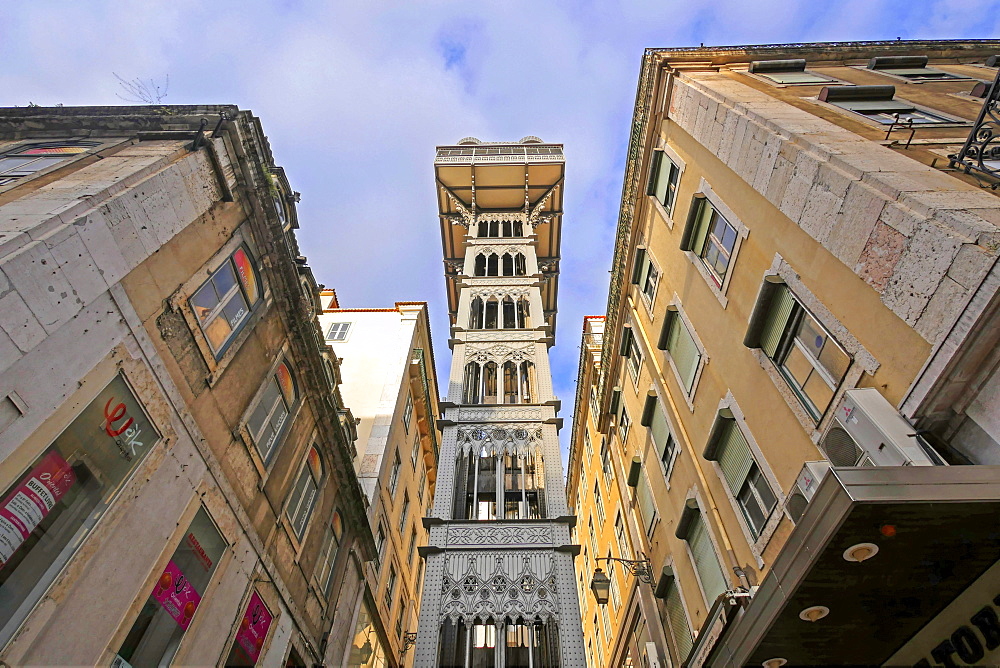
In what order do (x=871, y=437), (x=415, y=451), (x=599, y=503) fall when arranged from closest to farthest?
1. (x=871, y=437)
2. (x=599, y=503)
3. (x=415, y=451)

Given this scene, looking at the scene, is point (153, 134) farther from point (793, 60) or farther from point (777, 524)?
point (793, 60)

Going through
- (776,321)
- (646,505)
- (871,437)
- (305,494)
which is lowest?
(871,437)

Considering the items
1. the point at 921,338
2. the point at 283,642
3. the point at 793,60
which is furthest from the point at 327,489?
the point at 793,60

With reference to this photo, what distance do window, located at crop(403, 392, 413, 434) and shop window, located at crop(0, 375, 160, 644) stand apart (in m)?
18.7

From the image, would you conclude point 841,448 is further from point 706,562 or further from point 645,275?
point 645,275

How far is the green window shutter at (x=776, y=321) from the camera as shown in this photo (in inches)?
343

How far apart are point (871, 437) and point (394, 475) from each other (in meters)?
20.5

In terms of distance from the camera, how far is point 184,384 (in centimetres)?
866

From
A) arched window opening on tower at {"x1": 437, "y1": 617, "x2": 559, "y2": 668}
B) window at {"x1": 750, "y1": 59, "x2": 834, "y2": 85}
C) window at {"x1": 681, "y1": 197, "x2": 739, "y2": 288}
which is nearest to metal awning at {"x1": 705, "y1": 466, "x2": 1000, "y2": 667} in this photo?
window at {"x1": 681, "y1": 197, "x2": 739, "y2": 288}

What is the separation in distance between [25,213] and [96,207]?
2.55 feet

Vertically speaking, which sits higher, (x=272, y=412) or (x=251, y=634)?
(x=272, y=412)

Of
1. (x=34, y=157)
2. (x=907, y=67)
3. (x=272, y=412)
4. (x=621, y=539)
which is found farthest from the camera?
(x=621, y=539)

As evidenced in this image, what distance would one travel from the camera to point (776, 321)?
905cm

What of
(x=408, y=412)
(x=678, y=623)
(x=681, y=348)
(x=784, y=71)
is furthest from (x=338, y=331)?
(x=784, y=71)
